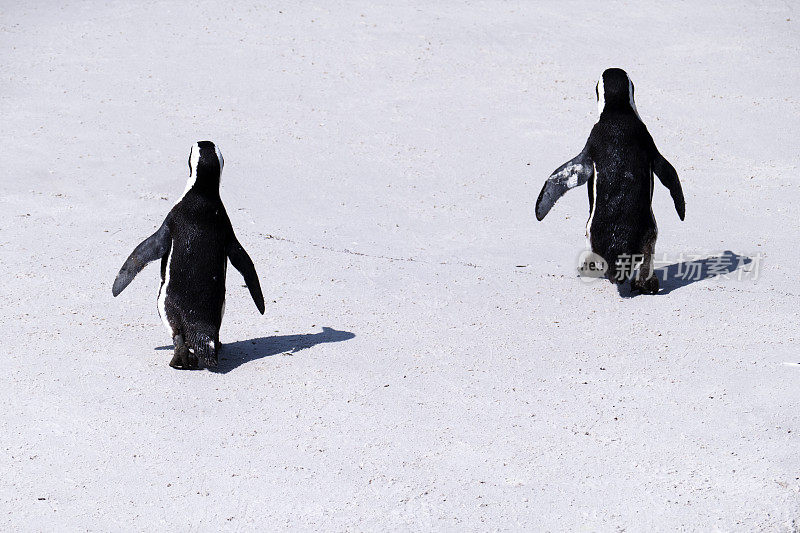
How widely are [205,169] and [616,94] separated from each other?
2.95 meters

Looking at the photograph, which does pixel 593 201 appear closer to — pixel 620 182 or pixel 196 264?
pixel 620 182

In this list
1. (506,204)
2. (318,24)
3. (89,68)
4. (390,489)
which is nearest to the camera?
(390,489)

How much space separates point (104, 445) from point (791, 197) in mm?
6285

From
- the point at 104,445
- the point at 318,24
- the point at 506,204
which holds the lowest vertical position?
the point at 104,445

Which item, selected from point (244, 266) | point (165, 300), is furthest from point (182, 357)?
point (244, 266)

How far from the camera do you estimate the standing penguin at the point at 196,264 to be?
5945 millimetres

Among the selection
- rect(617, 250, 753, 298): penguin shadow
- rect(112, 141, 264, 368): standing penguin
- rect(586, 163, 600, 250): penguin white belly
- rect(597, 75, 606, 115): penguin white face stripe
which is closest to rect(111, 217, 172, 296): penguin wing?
rect(112, 141, 264, 368): standing penguin

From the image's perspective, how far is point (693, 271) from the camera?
7742mm

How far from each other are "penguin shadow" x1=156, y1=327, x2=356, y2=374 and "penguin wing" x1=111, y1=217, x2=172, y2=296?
0.45m

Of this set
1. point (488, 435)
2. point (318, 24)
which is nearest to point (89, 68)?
point (318, 24)

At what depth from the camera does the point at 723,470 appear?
16.4ft

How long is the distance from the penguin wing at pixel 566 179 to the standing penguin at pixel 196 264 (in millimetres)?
2294

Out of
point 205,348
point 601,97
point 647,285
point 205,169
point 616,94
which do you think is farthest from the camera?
point 601,97

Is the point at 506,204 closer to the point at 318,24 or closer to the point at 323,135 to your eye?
the point at 323,135
